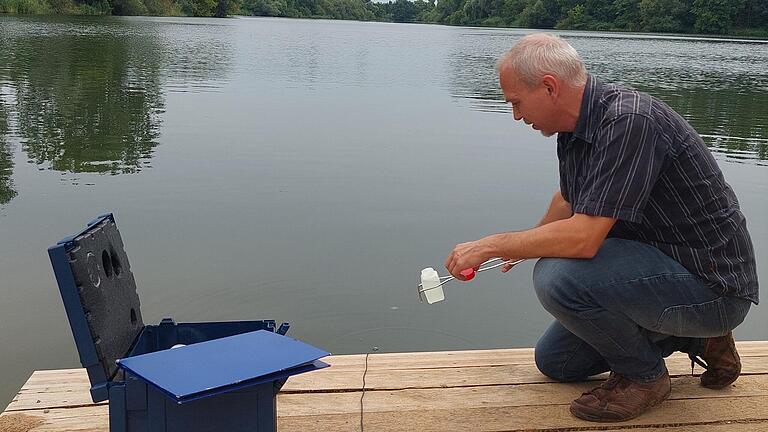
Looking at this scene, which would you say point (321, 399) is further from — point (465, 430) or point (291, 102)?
point (291, 102)

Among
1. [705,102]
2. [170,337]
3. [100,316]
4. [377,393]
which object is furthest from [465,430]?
[705,102]

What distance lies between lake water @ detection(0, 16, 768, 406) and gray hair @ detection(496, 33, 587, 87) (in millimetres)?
2079

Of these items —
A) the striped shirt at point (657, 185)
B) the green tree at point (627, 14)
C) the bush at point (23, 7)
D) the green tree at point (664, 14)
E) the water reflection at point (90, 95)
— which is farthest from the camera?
the green tree at point (627, 14)

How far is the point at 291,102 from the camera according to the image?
1159 centimetres

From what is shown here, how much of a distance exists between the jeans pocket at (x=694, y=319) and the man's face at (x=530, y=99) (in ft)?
1.92

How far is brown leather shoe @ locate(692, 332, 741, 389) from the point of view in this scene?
2.42 m

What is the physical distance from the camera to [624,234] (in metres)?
2.23

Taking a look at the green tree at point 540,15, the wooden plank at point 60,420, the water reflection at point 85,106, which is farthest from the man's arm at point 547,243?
the green tree at point 540,15

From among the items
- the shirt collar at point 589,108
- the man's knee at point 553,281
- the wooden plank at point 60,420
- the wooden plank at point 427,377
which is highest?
the shirt collar at point 589,108

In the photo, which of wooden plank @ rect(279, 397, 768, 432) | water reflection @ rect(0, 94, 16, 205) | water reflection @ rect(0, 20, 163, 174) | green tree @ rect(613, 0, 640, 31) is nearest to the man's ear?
wooden plank @ rect(279, 397, 768, 432)

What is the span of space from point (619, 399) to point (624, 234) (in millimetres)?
456

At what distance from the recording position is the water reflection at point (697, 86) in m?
10.2

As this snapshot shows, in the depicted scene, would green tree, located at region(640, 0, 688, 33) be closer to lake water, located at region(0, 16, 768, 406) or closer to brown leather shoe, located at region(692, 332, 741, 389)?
lake water, located at region(0, 16, 768, 406)

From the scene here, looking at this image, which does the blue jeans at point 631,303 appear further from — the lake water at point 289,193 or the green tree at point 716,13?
the green tree at point 716,13
